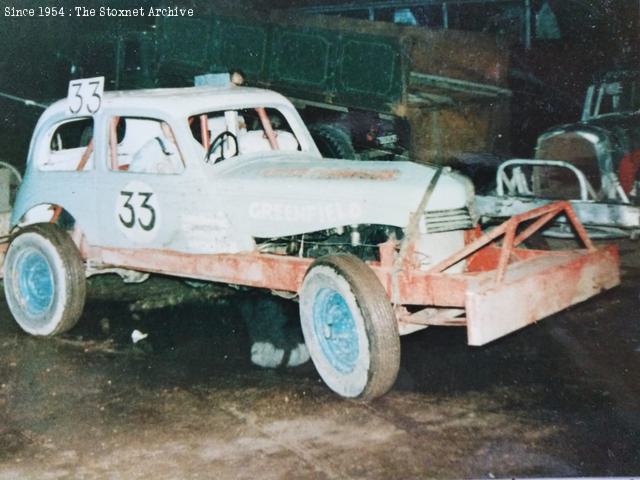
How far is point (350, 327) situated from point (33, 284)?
2938 millimetres

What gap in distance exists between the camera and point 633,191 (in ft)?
21.8

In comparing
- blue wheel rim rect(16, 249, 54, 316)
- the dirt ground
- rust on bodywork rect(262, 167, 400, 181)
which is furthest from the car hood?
blue wheel rim rect(16, 249, 54, 316)

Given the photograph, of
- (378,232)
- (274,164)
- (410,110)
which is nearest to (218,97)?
(274,164)

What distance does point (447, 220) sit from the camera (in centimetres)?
413

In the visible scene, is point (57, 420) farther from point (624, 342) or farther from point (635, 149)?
point (635, 149)

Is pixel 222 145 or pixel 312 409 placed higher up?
pixel 222 145

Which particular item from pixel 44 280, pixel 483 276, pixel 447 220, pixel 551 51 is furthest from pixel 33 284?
pixel 551 51

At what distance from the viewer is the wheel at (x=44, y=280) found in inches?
205

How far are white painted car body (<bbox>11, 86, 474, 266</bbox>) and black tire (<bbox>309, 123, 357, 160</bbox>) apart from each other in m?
2.62

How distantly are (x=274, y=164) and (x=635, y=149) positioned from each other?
4009mm

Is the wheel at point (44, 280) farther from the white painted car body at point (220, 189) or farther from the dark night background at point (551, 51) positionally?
the dark night background at point (551, 51)

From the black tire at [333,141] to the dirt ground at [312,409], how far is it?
3.32 m

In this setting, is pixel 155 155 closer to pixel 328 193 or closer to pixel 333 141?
pixel 328 193

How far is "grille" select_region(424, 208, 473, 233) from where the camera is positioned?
4062 millimetres
